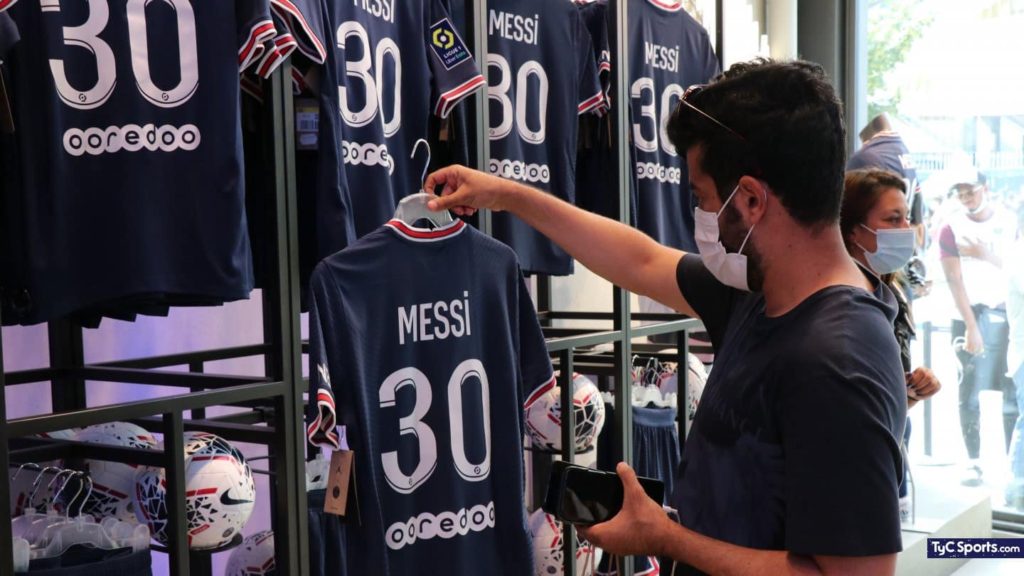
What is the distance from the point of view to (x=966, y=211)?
5727 mm

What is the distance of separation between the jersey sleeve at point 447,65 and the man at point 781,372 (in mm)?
894

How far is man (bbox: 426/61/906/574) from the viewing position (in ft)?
4.28

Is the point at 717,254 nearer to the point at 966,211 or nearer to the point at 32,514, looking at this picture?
the point at 32,514

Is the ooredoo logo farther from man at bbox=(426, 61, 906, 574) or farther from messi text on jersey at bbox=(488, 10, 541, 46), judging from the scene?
messi text on jersey at bbox=(488, 10, 541, 46)

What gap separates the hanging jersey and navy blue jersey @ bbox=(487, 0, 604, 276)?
29 centimetres

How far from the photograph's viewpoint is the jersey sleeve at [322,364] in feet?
6.20

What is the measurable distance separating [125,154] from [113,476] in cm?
76

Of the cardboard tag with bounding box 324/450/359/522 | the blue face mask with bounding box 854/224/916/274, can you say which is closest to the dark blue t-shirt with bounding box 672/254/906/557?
the cardboard tag with bounding box 324/450/359/522

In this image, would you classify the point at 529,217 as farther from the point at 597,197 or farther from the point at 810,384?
the point at 597,197

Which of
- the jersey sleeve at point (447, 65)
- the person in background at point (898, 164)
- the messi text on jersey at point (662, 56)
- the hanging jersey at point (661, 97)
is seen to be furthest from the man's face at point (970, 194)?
the jersey sleeve at point (447, 65)

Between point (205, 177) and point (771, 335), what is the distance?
1118 millimetres

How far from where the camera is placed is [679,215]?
11.5 feet

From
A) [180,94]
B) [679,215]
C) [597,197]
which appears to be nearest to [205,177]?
[180,94]

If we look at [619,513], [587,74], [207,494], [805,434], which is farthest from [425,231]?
[587,74]
